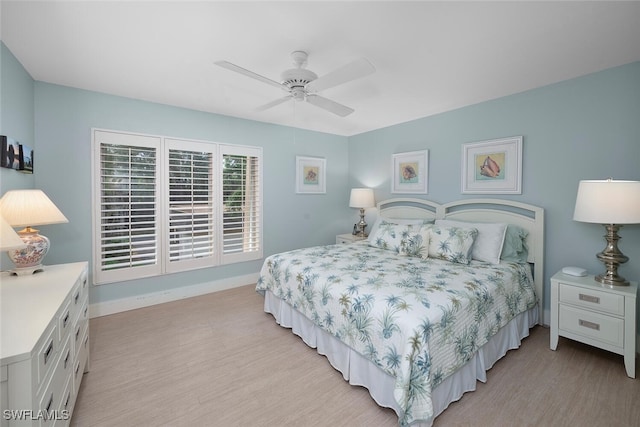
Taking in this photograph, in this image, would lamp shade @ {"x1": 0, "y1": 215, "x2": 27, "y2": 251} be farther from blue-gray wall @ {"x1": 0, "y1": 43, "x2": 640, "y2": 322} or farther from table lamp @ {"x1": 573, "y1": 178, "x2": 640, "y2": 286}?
table lamp @ {"x1": 573, "y1": 178, "x2": 640, "y2": 286}

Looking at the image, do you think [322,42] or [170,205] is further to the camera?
[170,205]

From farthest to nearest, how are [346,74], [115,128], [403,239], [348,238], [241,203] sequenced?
1. [348,238]
2. [241,203]
3. [403,239]
4. [115,128]
5. [346,74]

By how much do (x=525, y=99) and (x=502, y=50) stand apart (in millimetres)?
1153

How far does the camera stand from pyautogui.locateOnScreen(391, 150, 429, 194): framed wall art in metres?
3.98

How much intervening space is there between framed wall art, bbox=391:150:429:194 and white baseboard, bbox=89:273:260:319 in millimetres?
2649

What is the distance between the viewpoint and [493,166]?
3.27 meters

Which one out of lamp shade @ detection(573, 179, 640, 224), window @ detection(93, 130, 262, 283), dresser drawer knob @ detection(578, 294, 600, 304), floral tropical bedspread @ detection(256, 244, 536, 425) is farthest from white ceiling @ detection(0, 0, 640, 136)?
dresser drawer knob @ detection(578, 294, 600, 304)

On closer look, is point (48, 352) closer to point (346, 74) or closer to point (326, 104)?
point (346, 74)

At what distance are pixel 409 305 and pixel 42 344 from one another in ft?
5.95

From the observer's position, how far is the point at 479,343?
78.0 inches

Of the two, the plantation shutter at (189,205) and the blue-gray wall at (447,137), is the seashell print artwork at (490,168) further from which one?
the plantation shutter at (189,205)

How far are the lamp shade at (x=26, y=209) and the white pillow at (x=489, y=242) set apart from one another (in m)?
3.69

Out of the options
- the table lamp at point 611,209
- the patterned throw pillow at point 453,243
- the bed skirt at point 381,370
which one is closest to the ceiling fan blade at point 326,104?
the patterned throw pillow at point 453,243

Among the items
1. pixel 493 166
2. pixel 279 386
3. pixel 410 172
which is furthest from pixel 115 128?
pixel 493 166
